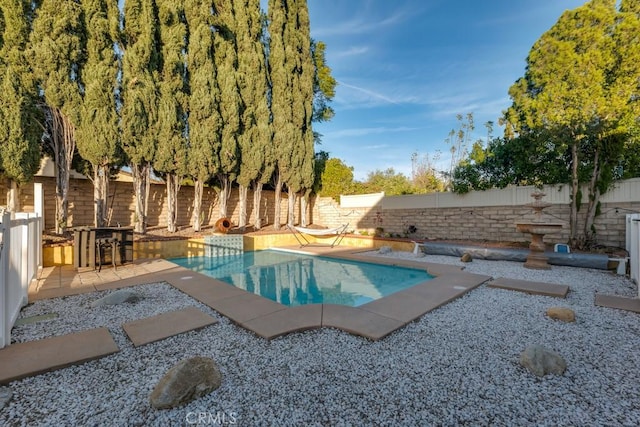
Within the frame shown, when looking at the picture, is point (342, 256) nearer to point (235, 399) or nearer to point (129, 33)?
point (235, 399)

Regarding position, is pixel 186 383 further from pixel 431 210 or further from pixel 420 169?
pixel 420 169

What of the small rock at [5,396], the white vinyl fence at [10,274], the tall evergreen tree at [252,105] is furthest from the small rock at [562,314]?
the tall evergreen tree at [252,105]

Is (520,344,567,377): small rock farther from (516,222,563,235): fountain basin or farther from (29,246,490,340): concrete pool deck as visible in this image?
(516,222,563,235): fountain basin

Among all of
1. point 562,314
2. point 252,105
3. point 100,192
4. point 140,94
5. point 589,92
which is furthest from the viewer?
point 252,105

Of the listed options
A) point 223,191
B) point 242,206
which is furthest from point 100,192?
point 242,206

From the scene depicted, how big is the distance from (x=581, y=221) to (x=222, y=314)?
27.7 feet

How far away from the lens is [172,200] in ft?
30.1

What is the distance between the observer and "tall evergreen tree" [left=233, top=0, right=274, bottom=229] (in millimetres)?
10648

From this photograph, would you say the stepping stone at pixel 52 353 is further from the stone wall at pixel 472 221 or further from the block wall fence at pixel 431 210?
the stone wall at pixel 472 221

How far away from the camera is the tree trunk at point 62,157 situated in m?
7.20

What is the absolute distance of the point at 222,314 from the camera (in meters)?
3.07

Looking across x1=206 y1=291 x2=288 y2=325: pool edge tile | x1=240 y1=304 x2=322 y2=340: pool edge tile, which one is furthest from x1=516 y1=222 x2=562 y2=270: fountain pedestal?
x1=206 y1=291 x2=288 y2=325: pool edge tile

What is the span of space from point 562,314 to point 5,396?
14.8 feet

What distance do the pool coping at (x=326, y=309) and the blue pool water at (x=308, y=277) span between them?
2.76ft
